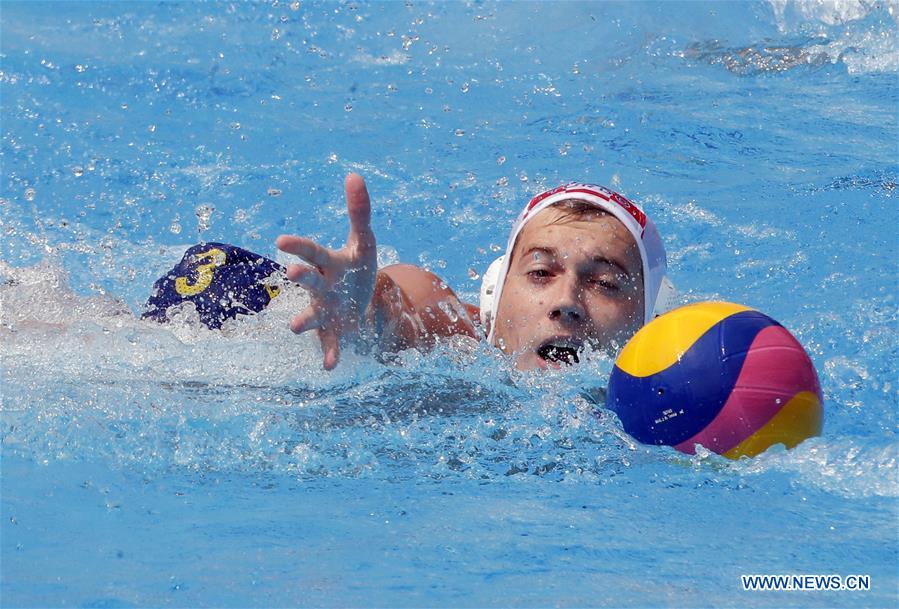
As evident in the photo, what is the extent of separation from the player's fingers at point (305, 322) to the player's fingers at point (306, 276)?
0.21 feet

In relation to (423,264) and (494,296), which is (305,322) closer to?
(494,296)

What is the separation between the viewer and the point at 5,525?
2.97 metres

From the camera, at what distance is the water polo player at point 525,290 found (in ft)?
11.8

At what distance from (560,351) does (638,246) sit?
0.57m

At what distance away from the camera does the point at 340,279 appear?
10.1 ft

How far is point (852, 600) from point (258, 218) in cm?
386

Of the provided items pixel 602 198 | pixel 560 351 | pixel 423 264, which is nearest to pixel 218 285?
pixel 560 351

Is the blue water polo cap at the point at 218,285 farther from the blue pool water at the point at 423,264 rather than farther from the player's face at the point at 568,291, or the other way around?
the player's face at the point at 568,291

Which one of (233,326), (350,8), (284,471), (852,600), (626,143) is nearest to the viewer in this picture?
(852,600)

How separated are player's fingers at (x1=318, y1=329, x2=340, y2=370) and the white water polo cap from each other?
93 cm

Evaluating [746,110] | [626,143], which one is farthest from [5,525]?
[746,110]

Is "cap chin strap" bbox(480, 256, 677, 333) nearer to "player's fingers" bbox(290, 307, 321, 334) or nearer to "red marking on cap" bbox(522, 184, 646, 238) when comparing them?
"red marking on cap" bbox(522, 184, 646, 238)

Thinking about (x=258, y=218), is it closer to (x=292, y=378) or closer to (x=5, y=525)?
(x=292, y=378)

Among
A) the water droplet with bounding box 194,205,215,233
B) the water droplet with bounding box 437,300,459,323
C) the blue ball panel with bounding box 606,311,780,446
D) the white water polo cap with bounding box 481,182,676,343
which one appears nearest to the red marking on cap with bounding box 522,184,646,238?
the white water polo cap with bounding box 481,182,676,343
